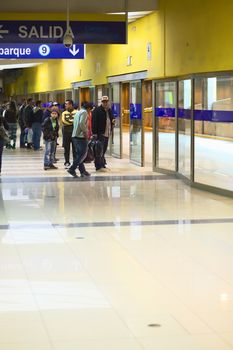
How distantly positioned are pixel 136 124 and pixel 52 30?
4.45 metres

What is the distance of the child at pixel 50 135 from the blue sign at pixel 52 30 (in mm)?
2322

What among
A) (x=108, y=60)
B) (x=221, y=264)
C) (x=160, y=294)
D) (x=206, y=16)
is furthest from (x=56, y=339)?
(x=108, y=60)

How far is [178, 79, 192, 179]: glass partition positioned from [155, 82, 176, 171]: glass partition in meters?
0.42

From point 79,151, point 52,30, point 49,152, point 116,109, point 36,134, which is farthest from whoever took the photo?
point 36,134

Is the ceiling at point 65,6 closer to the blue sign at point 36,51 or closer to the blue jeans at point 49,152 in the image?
the blue sign at point 36,51

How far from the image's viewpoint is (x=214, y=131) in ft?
39.0

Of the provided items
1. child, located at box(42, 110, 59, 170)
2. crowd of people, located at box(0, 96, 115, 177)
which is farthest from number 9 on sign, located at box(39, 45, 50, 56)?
child, located at box(42, 110, 59, 170)

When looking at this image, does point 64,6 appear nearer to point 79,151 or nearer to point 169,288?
point 79,151

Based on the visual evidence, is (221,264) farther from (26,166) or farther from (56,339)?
(26,166)

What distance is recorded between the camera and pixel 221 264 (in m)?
6.50

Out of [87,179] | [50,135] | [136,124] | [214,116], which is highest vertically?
[214,116]

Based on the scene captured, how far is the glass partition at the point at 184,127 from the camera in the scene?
42.7 feet

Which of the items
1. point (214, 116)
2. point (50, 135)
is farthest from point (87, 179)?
Answer: point (214, 116)

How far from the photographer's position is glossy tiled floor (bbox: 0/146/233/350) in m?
4.54
